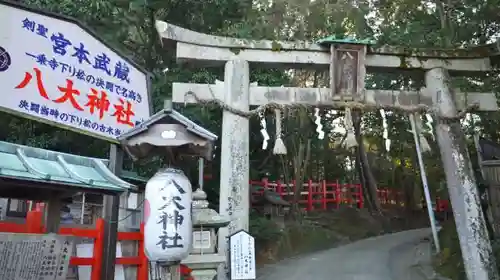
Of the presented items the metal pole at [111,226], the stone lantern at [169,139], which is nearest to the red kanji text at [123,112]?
the metal pole at [111,226]

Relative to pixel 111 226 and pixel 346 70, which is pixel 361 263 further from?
pixel 111 226

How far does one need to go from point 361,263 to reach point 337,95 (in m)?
7.04

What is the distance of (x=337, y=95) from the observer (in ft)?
26.9

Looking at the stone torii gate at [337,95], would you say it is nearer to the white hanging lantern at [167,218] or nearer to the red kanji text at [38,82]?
the white hanging lantern at [167,218]

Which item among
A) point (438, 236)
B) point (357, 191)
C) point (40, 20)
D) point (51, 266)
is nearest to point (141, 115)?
point (40, 20)

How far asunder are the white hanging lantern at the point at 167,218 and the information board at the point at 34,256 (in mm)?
1195

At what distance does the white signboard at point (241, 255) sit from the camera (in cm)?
689

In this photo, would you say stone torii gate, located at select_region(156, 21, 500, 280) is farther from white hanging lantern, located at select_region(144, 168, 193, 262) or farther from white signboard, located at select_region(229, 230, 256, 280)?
white hanging lantern, located at select_region(144, 168, 193, 262)

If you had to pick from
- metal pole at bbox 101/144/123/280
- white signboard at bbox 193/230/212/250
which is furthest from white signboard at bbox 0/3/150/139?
white signboard at bbox 193/230/212/250

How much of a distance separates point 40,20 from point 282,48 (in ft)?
14.0

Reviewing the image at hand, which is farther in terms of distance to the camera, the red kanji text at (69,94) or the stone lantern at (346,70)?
the stone lantern at (346,70)

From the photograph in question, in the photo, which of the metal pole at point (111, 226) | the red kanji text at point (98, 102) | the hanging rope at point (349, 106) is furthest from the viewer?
the hanging rope at point (349, 106)

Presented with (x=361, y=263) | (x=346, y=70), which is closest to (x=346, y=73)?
(x=346, y=70)

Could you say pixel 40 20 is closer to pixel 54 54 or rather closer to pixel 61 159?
pixel 54 54
